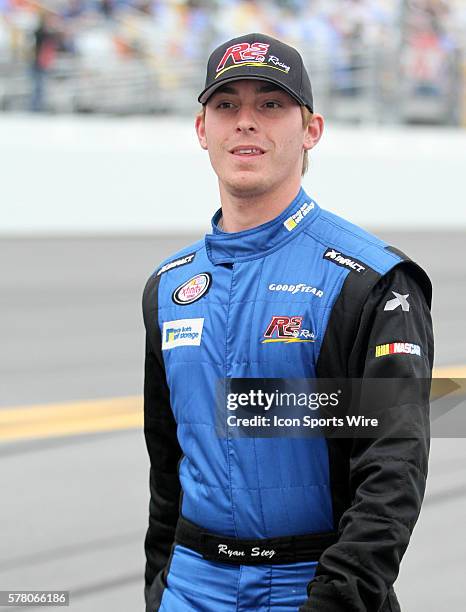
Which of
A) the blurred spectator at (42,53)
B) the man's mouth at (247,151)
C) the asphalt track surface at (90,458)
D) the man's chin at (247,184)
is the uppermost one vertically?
the blurred spectator at (42,53)

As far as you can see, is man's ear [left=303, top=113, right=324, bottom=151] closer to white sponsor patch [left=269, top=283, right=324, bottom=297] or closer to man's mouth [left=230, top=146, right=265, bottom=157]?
man's mouth [left=230, top=146, right=265, bottom=157]

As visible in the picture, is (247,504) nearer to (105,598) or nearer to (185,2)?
(105,598)

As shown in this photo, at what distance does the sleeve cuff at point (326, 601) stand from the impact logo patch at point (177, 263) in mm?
759

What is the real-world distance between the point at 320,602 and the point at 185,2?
38.1ft

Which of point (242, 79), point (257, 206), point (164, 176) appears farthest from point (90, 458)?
point (164, 176)

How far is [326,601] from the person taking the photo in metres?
1.72

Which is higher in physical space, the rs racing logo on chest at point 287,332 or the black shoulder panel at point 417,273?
the black shoulder panel at point 417,273

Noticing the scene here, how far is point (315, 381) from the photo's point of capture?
1949 mm

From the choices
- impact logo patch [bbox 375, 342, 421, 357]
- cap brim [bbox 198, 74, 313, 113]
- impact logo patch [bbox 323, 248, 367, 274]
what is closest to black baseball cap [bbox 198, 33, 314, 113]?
cap brim [bbox 198, 74, 313, 113]

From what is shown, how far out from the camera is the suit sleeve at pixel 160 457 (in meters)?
2.31

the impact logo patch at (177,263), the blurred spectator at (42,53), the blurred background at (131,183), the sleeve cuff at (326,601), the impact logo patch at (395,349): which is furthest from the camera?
the blurred spectator at (42,53)

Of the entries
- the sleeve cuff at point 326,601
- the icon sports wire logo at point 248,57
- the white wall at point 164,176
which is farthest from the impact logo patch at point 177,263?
the white wall at point 164,176

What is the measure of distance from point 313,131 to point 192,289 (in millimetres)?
397

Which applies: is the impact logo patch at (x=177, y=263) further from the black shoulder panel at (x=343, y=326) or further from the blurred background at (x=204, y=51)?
the blurred background at (x=204, y=51)
